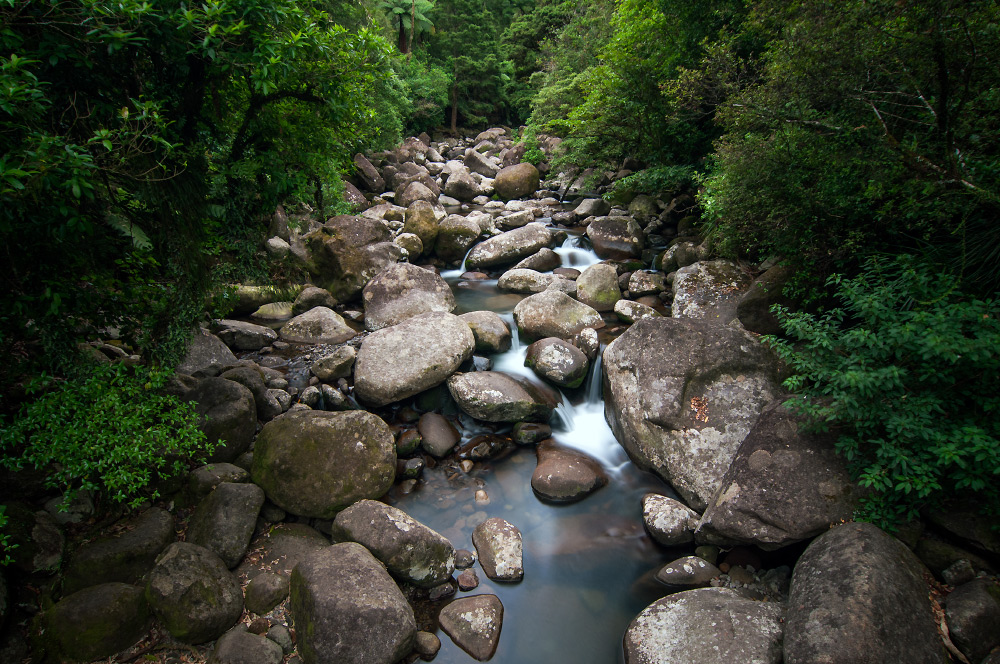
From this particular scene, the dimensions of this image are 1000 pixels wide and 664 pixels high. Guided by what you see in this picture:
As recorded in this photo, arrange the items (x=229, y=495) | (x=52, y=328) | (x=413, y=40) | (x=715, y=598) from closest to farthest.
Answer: (x=52, y=328)
(x=715, y=598)
(x=229, y=495)
(x=413, y=40)

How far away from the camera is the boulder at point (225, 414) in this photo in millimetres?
5598

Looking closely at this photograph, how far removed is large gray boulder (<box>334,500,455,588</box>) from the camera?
4684 millimetres

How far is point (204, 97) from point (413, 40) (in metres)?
29.1

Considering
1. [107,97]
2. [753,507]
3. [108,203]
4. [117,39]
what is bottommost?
[753,507]

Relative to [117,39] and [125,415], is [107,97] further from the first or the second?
[125,415]

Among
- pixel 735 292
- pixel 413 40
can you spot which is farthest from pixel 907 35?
pixel 413 40

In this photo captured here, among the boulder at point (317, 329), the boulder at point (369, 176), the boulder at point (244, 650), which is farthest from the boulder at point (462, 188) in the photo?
the boulder at point (244, 650)

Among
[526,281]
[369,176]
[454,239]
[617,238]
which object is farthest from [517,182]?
[526,281]

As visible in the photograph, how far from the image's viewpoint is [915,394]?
13.5 feet

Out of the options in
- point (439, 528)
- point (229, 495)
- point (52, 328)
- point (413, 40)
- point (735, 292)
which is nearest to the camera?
point (52, 328)

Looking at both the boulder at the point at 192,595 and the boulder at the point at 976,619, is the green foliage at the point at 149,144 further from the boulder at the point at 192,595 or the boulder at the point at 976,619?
the boulder at the point at 976,619

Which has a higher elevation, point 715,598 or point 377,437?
point 715,598

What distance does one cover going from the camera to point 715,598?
4.29 metres

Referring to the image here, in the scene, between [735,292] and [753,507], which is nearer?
[753,507]
